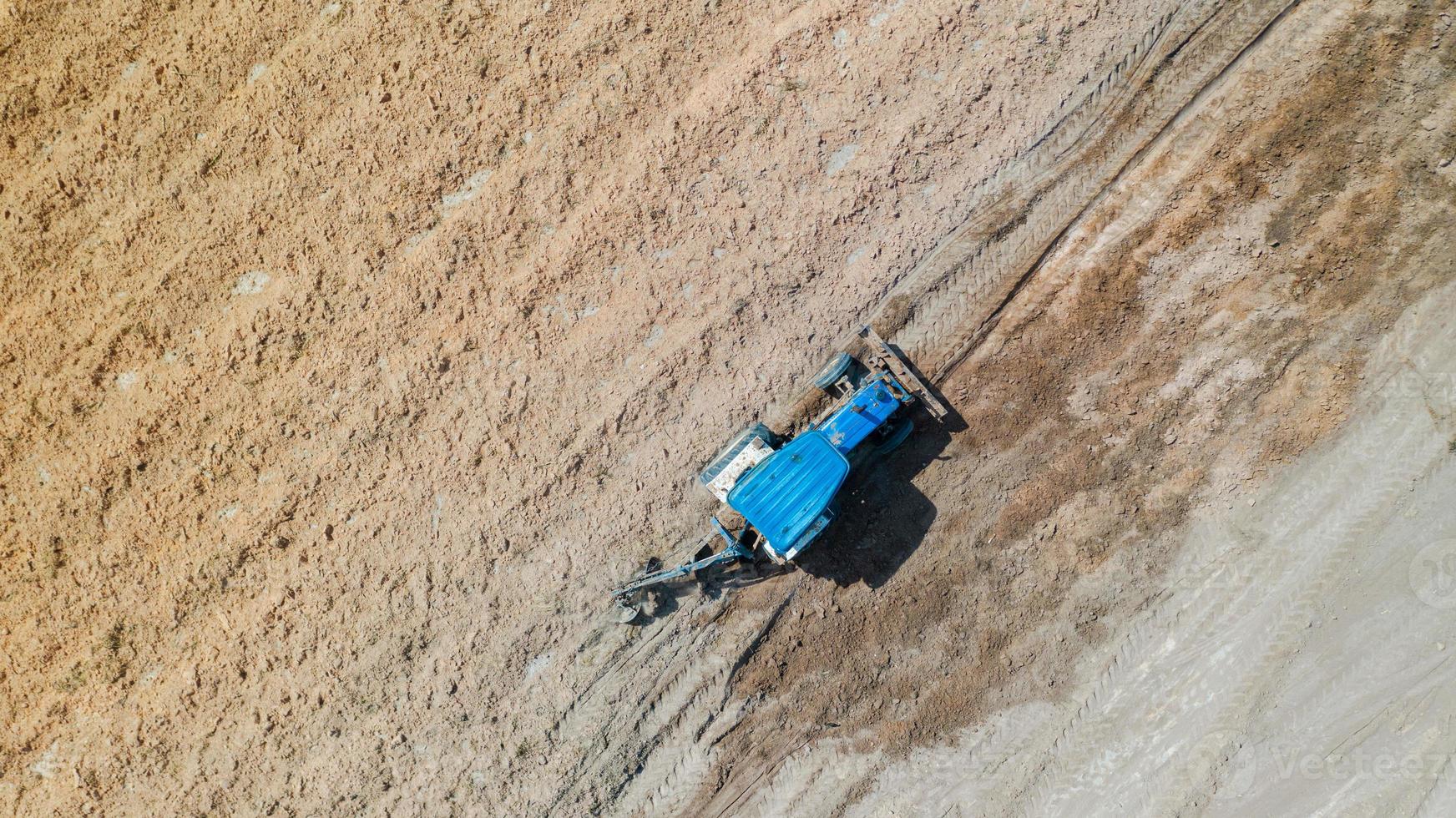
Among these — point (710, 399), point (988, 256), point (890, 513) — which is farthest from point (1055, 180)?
point (710, 399)

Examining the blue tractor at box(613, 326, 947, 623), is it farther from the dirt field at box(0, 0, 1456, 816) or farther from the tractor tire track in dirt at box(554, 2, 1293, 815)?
the tractor tire track in dirt at box(554, 2, 1293, 815)

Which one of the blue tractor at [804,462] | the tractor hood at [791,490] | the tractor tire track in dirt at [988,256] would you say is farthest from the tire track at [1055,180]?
the tractor hood at [791,490]

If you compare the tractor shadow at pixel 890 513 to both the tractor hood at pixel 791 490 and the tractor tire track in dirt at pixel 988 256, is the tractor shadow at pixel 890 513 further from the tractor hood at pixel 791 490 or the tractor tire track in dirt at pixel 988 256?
the tractor hood at pixel 791 490

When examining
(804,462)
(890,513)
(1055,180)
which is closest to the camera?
(804,462)

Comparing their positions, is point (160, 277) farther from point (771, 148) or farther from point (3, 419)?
point (771, 148)

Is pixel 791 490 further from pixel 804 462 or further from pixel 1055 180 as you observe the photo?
pixel 1055 180

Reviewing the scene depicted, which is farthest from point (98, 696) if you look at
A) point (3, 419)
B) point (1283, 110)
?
point (1283, 110)

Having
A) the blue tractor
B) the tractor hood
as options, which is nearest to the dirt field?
the blue tractor
